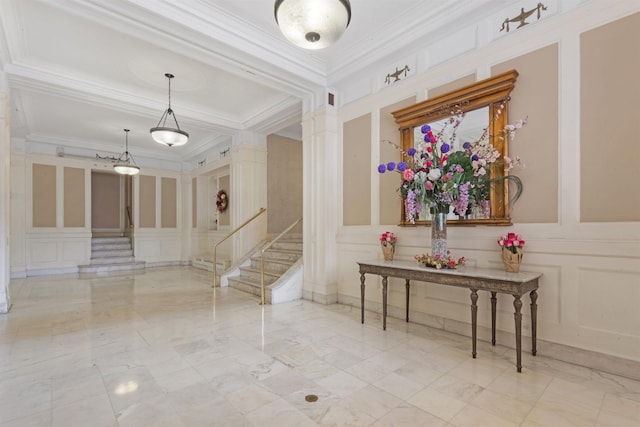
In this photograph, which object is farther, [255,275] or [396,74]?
[255,275]

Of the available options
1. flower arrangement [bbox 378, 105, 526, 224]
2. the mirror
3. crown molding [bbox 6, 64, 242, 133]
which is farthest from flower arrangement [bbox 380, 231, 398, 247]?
crown molding [bbox 6, 64, 242, 133]

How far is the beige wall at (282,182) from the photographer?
808cm

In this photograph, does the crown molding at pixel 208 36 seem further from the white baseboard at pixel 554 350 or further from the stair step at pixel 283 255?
the white baseboard at pixel 554 350

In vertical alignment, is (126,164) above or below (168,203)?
above

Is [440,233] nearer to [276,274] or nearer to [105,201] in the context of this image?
[276,274]

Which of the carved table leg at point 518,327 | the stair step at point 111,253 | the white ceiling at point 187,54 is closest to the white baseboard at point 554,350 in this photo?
the carved table leg at point 518,327

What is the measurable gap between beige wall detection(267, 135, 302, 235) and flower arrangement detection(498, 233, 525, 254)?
590 centimetres

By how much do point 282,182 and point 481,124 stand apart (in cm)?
576

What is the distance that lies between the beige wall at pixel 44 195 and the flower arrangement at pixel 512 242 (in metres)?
10.6

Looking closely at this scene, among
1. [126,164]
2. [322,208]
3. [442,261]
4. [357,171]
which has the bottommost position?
[442,261]

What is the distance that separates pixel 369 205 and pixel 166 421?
3.42 meters

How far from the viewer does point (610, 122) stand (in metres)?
2.55

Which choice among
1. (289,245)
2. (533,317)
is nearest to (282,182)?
(289,245)

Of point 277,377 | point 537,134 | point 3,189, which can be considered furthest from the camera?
point 3,189
